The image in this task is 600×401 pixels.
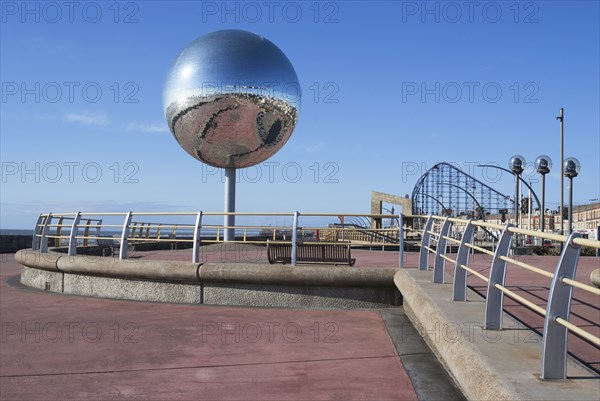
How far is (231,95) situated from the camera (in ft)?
53.7

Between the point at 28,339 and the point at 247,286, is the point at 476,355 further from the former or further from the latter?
the point at 247,286

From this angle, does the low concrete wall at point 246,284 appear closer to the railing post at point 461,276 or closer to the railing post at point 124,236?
the railing post at point 124,236

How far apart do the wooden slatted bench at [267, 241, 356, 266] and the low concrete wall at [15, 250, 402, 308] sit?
667 mm

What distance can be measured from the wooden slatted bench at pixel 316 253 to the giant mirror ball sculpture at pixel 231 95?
7.74 metres

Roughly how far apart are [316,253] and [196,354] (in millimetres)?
4328

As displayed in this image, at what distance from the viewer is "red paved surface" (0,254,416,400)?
4273 millimetres

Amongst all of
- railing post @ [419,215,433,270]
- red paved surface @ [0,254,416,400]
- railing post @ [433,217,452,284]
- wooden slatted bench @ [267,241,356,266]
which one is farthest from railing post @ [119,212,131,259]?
railing post @ [433,217,452,284]

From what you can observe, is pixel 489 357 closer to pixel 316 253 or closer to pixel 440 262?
pixel 440 262

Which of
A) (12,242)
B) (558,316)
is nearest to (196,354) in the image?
(558,316)

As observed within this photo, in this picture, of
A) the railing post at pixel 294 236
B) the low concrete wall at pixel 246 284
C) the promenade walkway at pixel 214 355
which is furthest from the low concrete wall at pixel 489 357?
the railing post at pixel 294 236

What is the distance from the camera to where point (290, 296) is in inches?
337

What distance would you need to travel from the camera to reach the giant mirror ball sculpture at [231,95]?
16406mm

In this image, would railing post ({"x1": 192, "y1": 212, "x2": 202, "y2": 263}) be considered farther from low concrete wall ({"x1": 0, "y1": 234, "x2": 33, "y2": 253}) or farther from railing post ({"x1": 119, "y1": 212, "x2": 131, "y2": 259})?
low concrete wall ({"x1": 0, "y1": 234, "x2": 33, "y2": 253})

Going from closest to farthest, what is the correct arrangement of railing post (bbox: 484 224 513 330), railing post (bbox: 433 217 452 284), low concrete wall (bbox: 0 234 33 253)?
railing post (bbox: 484 224 513 330), railing post (bbox: 433 217 452 284), low concrete wall (bbox: 0 234 33 253)
